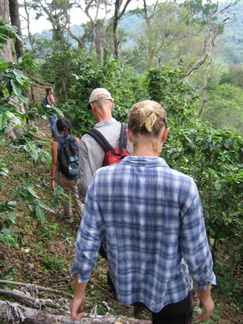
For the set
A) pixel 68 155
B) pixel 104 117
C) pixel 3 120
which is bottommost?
pixel 68 155

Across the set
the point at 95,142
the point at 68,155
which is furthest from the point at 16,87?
the point at 68,155

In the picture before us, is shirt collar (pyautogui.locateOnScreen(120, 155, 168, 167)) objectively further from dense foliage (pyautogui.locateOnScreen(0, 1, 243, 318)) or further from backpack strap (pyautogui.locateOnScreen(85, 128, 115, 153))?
backpack strap (pyautogui.locateOnScreen(85, 128, 115, 153))

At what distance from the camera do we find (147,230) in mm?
1451

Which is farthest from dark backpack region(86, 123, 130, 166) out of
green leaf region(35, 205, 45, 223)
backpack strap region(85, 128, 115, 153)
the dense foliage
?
green leaf region(35, 205, 45, 223)

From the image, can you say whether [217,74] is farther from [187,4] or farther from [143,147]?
[143,147]

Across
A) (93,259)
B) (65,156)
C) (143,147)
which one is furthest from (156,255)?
(65,156)

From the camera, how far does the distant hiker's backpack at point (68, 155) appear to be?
4374mm

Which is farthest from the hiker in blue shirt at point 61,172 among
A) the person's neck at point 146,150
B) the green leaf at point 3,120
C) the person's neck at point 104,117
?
the person's neck at point 146,150

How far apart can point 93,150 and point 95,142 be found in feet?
0.22

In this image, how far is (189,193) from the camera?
139cm

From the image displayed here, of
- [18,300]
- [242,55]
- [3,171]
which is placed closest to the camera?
[18,300]

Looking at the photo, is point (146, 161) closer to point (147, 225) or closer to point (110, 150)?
point (147, 225)

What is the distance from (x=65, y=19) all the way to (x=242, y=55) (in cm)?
6086

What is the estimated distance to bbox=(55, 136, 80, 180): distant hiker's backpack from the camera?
4374mm
